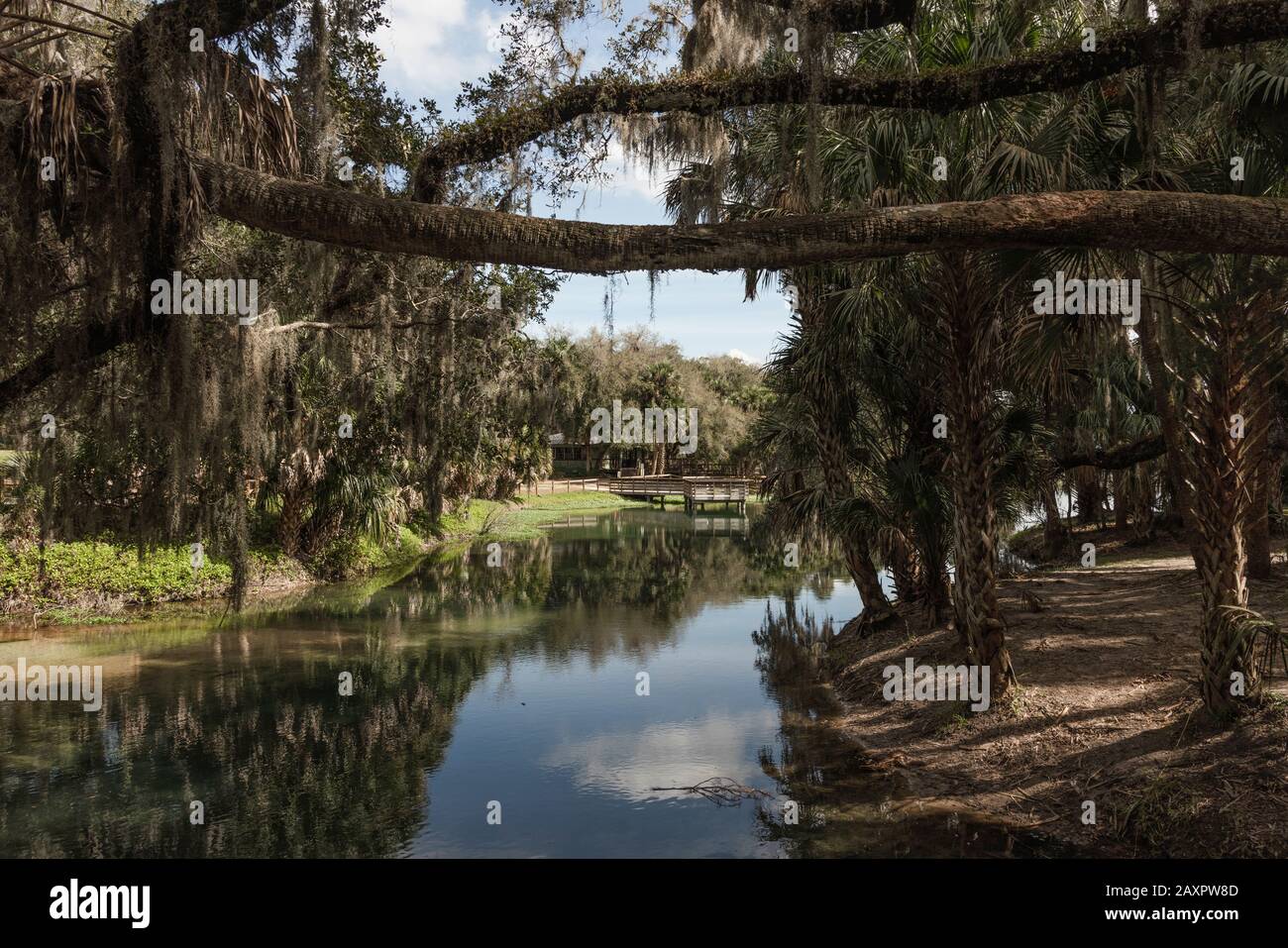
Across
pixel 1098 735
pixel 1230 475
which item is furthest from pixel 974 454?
pixel 1098 735

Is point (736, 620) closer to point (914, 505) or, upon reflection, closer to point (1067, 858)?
point (914, 505)

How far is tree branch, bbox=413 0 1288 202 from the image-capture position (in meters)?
4.45

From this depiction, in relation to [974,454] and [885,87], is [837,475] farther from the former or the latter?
[885,87]

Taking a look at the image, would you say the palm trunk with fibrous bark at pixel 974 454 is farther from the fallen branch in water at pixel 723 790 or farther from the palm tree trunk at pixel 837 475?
the palm tree trunk at pixel 837 475

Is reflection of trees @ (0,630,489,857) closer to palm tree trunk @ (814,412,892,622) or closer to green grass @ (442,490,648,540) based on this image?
palm tree trunk @ (814,412,892,622)

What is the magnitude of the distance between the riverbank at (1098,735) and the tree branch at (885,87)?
4.49 metres

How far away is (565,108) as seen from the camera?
533 centimetres

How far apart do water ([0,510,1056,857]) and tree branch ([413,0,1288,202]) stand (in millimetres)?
4973

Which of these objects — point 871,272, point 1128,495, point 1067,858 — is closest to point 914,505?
point 871,272

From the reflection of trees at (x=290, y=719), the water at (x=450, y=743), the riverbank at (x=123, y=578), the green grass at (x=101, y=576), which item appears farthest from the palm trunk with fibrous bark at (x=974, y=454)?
the green grass at (x=101, y=576)

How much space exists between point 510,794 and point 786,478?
762cm

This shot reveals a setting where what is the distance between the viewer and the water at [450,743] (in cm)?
659

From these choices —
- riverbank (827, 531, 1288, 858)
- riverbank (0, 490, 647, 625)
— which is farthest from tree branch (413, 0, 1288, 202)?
riverbank (0, 490, 647, 625)

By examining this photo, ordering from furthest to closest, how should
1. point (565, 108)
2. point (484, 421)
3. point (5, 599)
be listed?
point (484, 421) → point (5, 599) → point (565, 108)
